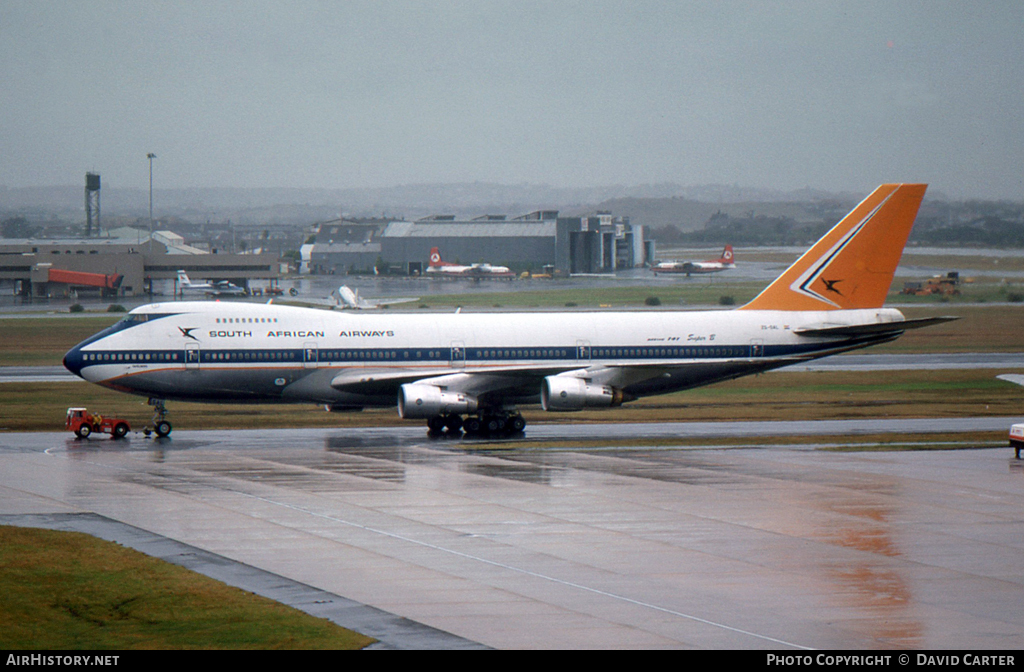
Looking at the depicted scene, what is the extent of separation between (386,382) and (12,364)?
122ft

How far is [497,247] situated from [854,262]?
394 ft

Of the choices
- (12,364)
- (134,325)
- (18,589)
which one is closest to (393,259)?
(12,364)

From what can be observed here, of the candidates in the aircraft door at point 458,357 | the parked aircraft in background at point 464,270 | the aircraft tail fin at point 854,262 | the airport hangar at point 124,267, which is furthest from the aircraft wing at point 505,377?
A: the parked aircraft in background at point 464,270

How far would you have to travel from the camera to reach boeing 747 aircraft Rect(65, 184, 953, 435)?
39.6 metres

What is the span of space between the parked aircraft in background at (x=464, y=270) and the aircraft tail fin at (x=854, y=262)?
340ft

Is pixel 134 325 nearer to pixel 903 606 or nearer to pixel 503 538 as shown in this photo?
pixel 503 538

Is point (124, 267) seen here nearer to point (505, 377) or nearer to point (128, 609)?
point (505, 377)

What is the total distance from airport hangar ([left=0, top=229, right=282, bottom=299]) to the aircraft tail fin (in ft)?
286

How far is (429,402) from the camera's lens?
1502 inches

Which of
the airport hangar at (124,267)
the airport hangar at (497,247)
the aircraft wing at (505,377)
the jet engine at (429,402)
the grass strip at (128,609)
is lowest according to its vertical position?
the grass strip at (128,609)

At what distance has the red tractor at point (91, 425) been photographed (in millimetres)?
39250

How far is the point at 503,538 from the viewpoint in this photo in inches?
898

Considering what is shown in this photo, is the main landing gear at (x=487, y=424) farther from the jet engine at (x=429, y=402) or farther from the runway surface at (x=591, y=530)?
the runway surface at (x=591, y=530)

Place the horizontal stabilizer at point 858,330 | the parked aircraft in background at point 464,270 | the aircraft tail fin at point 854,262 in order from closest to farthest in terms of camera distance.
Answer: the horizontal stabilizer at point 858,330, the aircraft tail fin at point 854,262, the parked aircraft in background at point 464,270
